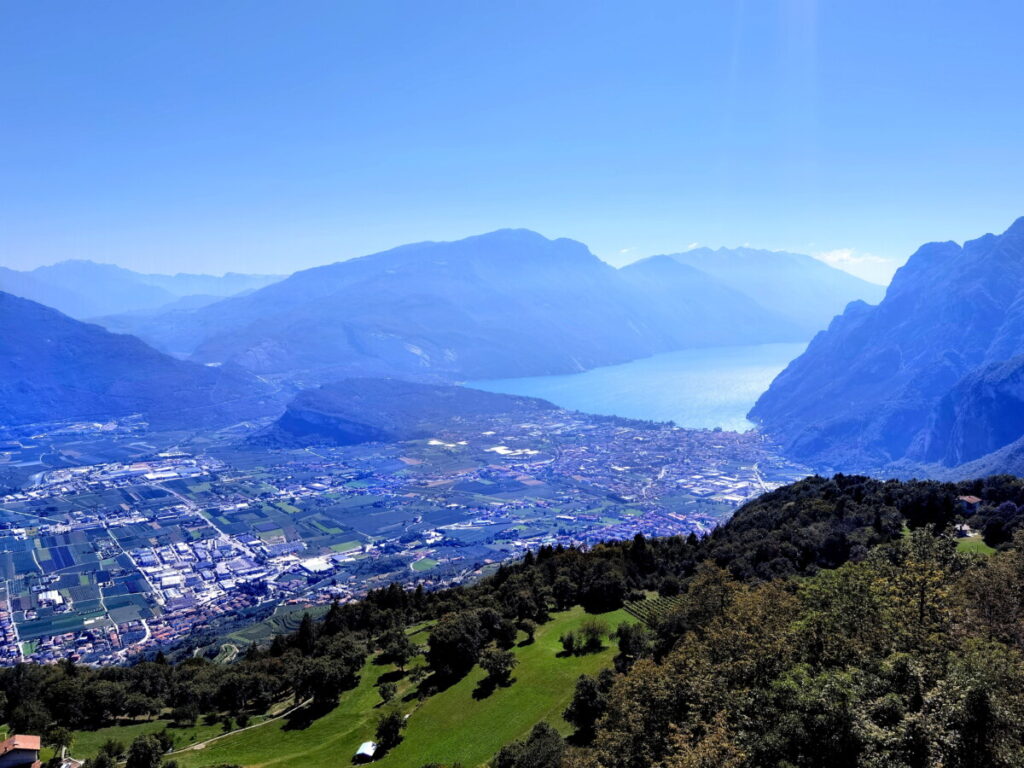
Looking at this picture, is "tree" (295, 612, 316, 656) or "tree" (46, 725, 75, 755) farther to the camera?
"tree" (295, 612, 316, 656)

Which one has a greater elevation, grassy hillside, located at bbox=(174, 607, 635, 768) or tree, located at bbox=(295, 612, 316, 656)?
grassy hillside, located at bbox=(174, 607, 635, 768)

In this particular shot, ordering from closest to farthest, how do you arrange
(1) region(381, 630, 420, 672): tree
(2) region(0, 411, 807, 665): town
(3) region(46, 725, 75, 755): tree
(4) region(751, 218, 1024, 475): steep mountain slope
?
1. (3) region(46, 725, 75, 755): tree
2. (1) region(381, 630, 420, 672): tree
3. (2) region(0, 411, 807, 665): town
4. (4) region(751, 218, 1024, 475): steep mountain slope

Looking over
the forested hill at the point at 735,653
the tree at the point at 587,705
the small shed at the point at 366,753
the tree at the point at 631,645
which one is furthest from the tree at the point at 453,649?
the tree at the point at 587,705

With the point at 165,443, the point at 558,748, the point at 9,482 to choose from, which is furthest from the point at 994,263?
the point at 9,482

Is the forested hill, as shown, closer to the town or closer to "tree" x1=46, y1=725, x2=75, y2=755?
"tree" x1=46, y1=725, x2=75, y2=755

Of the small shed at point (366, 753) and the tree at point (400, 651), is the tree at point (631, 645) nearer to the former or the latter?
the small shed at point (366, 753)

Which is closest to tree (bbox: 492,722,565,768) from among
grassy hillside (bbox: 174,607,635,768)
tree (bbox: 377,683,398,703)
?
grassy hillside (bbox: 174,607,635,768)
